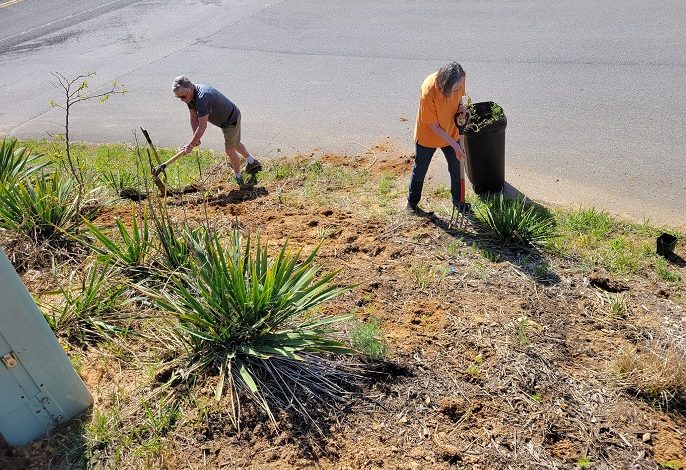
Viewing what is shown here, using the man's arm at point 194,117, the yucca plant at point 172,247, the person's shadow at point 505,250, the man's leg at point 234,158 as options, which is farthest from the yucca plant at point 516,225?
the man's arm at point 194,117

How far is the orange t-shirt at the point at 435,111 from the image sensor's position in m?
5.27

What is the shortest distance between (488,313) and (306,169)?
3.50 metres

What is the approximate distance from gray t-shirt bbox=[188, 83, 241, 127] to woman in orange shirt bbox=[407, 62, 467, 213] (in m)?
2.41

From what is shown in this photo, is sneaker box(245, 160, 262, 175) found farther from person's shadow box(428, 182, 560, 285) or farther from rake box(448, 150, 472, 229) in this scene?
rake box(448, 150, 472, 229)

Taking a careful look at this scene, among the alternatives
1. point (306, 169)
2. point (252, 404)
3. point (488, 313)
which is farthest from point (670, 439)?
point (306, 169)

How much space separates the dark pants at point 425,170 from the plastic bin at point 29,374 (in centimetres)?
363

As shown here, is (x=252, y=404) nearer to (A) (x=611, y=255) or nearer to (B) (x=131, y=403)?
(B) (x=131, y=403)

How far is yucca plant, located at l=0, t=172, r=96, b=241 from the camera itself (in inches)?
200

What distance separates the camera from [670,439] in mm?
3527

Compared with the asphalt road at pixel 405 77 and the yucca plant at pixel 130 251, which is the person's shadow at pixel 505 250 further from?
the yucca plant at pixel 130 251

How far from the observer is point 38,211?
5113 millimetres

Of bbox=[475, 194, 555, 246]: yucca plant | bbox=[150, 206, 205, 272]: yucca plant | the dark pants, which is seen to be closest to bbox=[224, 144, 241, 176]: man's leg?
the dark pants

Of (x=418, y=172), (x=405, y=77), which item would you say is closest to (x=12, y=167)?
(x=418, y=172)

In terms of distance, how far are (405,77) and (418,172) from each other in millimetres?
3992
